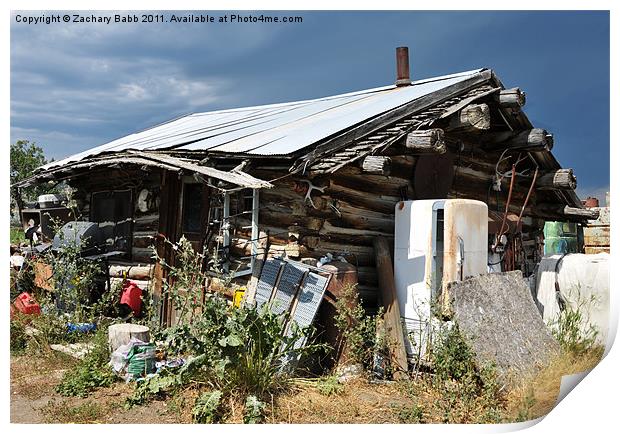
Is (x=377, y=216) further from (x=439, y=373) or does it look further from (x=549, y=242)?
(x=549, y=242)

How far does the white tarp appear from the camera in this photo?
739 cm

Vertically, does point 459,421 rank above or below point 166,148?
below

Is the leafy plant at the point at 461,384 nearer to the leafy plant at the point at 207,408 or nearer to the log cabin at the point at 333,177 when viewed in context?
the log cabin at the point at 333,177

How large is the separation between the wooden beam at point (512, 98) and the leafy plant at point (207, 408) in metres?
6.06

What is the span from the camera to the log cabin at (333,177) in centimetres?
745

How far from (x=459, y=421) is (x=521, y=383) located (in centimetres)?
108

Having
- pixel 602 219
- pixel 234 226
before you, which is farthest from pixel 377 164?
pixel 602 219

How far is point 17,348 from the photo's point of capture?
308 inches

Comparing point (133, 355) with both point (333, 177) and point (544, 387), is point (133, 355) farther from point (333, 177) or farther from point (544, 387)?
point (544, 387)

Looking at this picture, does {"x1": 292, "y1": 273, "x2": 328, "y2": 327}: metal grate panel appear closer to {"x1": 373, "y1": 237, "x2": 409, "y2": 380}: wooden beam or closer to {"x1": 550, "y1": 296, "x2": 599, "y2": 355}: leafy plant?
{"x1": 373, "y1": 237, "x2": 409, "y2": 380}: wooden beam

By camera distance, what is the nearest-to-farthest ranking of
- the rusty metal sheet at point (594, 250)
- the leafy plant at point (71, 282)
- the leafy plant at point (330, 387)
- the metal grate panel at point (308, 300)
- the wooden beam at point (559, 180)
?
1. the leafy plant at point (330, 387)
2. the metal grate panel at point (308, 300)
3. the leafy plant at point (71, 282)
4. the wooden beam at point (559, 180)
5. the rusty metal sheet at point (594, 250)

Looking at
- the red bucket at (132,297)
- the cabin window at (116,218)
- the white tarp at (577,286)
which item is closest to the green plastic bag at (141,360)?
the red bucket at (132,297)

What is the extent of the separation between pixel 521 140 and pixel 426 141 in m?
2.59

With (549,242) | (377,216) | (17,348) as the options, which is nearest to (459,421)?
(377,216)
